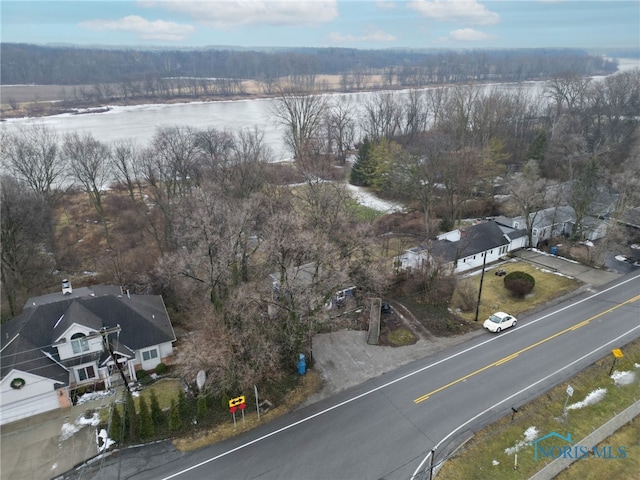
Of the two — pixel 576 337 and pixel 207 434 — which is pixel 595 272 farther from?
pixel 207 434

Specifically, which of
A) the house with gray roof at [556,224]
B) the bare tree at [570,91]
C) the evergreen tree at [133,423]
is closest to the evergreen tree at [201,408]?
the evergreen tree at [133,423]

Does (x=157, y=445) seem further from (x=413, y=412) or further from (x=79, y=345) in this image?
(x=413, y=412)

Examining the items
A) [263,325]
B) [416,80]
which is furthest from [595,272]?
[416,80]

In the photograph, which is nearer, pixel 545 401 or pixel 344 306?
pixel 545 401

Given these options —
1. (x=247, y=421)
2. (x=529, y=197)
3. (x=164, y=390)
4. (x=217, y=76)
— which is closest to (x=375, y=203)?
(x=529, y=197)

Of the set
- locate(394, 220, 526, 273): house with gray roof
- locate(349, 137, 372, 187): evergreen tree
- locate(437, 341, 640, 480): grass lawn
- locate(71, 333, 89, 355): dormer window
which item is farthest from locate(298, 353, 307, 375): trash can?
locate(349, 137, 372, 187): evergreen tree

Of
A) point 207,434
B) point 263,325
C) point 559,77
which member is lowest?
point 207,434
